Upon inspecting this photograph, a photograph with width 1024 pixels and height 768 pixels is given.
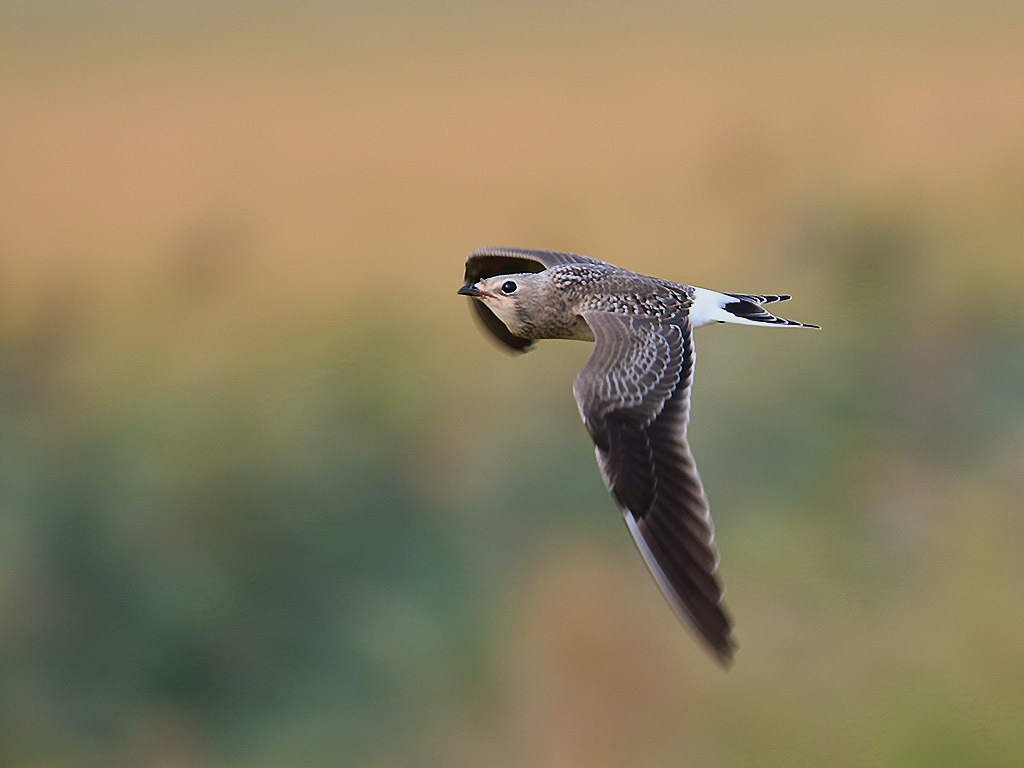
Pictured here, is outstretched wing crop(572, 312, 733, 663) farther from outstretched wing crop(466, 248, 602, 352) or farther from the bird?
outstretched wing crop(466, 248, 602, 352)

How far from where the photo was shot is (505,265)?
793 cm

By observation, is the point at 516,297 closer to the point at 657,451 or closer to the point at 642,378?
the point at 642,378

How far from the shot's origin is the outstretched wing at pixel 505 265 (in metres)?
7.62

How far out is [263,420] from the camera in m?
16.6

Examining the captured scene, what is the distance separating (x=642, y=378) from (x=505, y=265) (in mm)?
2197

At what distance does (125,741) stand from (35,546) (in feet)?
8.44

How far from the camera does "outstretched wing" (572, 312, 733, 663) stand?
16.7 feet

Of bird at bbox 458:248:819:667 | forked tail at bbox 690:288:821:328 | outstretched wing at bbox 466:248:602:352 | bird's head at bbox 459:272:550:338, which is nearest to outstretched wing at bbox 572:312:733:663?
bird at bbox 458:248:819:667

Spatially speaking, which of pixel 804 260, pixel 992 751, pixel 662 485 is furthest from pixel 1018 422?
pixel 662 485

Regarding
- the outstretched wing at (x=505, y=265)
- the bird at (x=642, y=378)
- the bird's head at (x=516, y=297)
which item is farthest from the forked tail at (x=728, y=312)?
the outstretched wing at (x=505, y=265)

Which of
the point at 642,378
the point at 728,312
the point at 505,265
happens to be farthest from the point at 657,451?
the point at 505,265

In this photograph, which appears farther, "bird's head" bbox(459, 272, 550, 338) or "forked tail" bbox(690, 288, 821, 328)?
"bird's head" bbox(459, 272, 550, 338)

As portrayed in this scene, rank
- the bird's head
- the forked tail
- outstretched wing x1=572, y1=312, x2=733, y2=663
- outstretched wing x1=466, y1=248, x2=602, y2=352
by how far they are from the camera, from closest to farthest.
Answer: outstretched wing x1=572, y1=312, x2=733, y2=663
the forked tail
the bird's head
outstretched wing x1=466, y1=248, x2=602, y2=352

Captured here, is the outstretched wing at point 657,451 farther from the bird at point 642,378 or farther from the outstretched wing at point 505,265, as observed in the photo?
the outstretched wing at point 505,265
